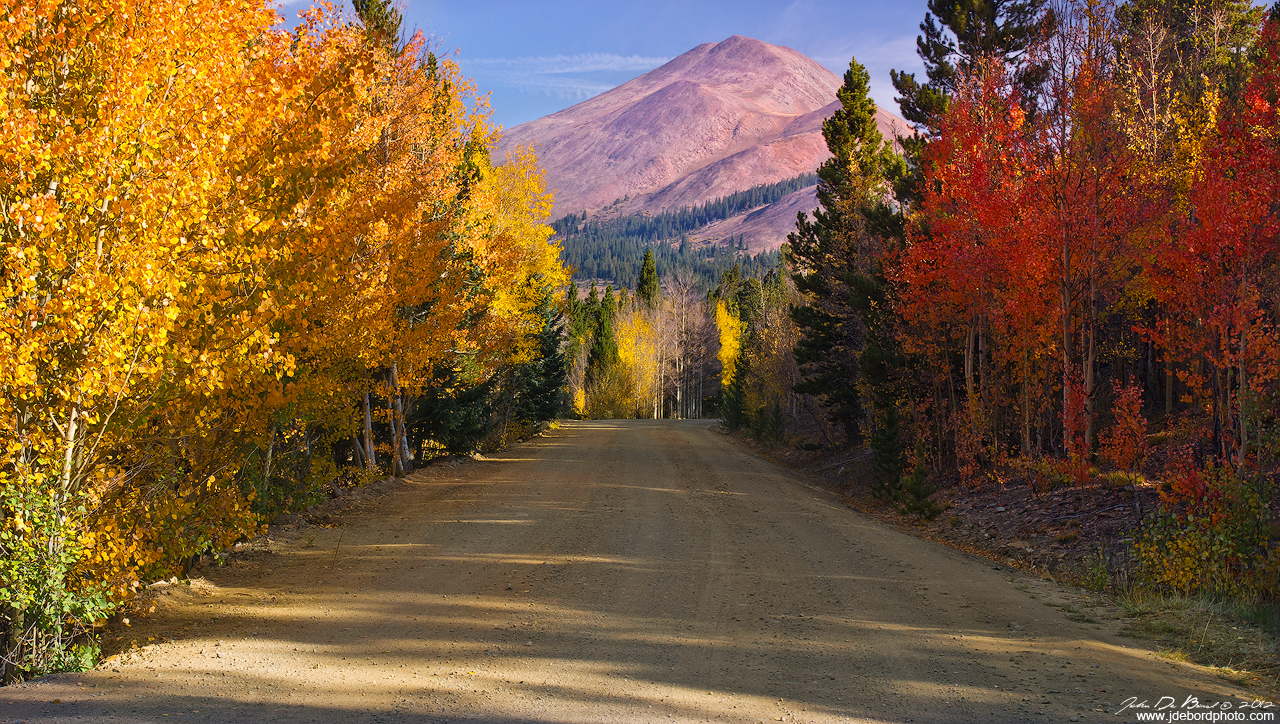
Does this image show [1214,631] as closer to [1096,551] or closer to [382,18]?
[1096,551]

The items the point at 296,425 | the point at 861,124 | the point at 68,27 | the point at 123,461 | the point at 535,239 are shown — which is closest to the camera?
the point at 68,27

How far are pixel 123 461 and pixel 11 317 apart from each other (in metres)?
2.01

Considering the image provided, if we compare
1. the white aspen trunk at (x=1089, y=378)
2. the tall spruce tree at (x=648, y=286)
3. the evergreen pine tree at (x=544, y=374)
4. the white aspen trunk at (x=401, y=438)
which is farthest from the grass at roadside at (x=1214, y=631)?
the tall spruce tree at (x=648, y=286)

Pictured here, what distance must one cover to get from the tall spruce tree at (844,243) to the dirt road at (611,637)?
34.0 ft

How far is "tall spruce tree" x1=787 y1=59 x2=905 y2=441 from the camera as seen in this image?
20406 millimetres

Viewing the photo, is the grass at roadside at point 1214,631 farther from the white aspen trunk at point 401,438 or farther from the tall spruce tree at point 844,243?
the white aspen trunk at point 401,438

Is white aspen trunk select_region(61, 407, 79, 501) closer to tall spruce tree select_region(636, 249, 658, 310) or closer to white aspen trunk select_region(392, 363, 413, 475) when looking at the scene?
white aspen trunk select_region(392, 363, 413, 475)

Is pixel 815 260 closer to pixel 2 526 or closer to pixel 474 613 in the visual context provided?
pixel 474 613

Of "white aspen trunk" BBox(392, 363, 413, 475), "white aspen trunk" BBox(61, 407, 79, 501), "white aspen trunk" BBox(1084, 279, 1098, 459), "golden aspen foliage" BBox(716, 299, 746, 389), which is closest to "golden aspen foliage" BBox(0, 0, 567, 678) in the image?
"white aspen trunk" BBox(61, 407, 79, 501)

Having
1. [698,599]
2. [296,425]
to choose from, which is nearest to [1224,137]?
[698,599]

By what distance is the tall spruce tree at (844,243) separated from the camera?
2041 cm

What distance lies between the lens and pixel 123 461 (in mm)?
6707

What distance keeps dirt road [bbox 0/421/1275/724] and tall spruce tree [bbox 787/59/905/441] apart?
10377 mm
